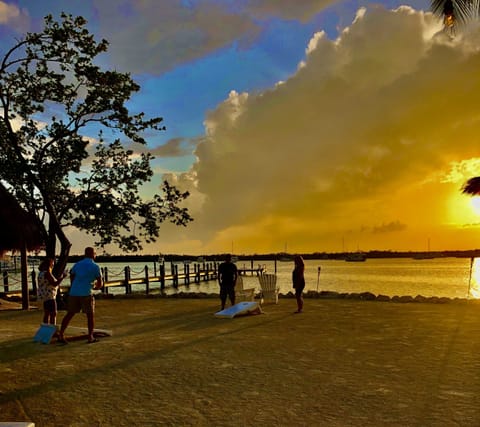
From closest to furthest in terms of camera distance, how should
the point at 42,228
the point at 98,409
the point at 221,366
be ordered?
the point at 98,409 → the point at 221,366 → the point at 42,228

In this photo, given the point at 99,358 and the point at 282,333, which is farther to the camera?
the point at 282,333

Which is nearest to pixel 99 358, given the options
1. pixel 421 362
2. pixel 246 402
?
pixel 246 402

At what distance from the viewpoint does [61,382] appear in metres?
7.01

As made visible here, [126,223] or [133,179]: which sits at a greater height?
[133,179]

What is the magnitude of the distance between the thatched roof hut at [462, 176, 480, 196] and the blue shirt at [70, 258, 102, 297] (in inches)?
735

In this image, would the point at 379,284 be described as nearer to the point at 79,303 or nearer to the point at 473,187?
the point at 473,187

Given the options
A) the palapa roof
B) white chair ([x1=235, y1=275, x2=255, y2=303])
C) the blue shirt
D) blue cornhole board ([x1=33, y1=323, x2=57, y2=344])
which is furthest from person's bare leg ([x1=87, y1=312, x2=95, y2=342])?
white chair ([x1=235, y1=275, x2=255, y2=303])

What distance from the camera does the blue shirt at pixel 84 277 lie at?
32.2ft

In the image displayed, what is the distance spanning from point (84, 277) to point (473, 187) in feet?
63.0

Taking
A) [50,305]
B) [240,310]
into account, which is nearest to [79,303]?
[50,305]

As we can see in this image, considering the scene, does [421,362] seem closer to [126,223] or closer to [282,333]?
[282,333]

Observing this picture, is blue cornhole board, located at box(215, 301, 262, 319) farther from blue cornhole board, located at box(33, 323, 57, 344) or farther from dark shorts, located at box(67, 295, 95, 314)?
blue cornhole board, located at box(33, 323, 57, 344)

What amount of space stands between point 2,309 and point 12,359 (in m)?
11.2

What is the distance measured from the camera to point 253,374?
7.24 meters
